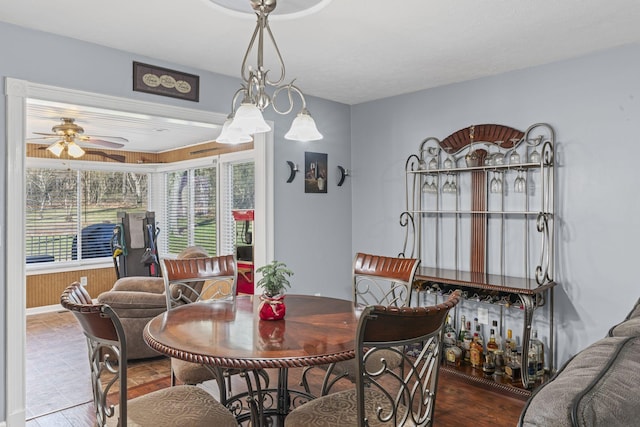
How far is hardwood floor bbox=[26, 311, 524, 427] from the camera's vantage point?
2861 mm

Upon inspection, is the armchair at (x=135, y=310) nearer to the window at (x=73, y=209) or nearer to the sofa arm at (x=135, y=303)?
the sofa arm at (x=135, y=303)

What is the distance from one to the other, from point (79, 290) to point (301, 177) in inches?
103

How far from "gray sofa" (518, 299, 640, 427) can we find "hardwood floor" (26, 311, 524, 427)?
2161 mm

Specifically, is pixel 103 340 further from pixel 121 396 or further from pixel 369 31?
pixel 369 31

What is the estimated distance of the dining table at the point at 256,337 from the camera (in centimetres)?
163

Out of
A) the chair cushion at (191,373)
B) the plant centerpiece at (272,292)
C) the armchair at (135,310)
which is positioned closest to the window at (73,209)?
the armchair at (135,310)

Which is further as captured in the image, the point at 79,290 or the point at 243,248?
the point at 243,248

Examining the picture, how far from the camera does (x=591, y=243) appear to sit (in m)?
3.16

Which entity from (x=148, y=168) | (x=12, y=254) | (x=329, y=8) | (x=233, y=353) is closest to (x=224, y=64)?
(x=329, y=8)

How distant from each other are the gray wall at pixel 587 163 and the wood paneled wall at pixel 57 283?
18.9 feet

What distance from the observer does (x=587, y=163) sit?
3164mm

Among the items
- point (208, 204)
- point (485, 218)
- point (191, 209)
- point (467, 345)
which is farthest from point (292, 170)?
point (191, 209)

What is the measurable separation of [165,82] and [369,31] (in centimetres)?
155

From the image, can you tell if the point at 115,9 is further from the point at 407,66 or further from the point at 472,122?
the point at 472,122
